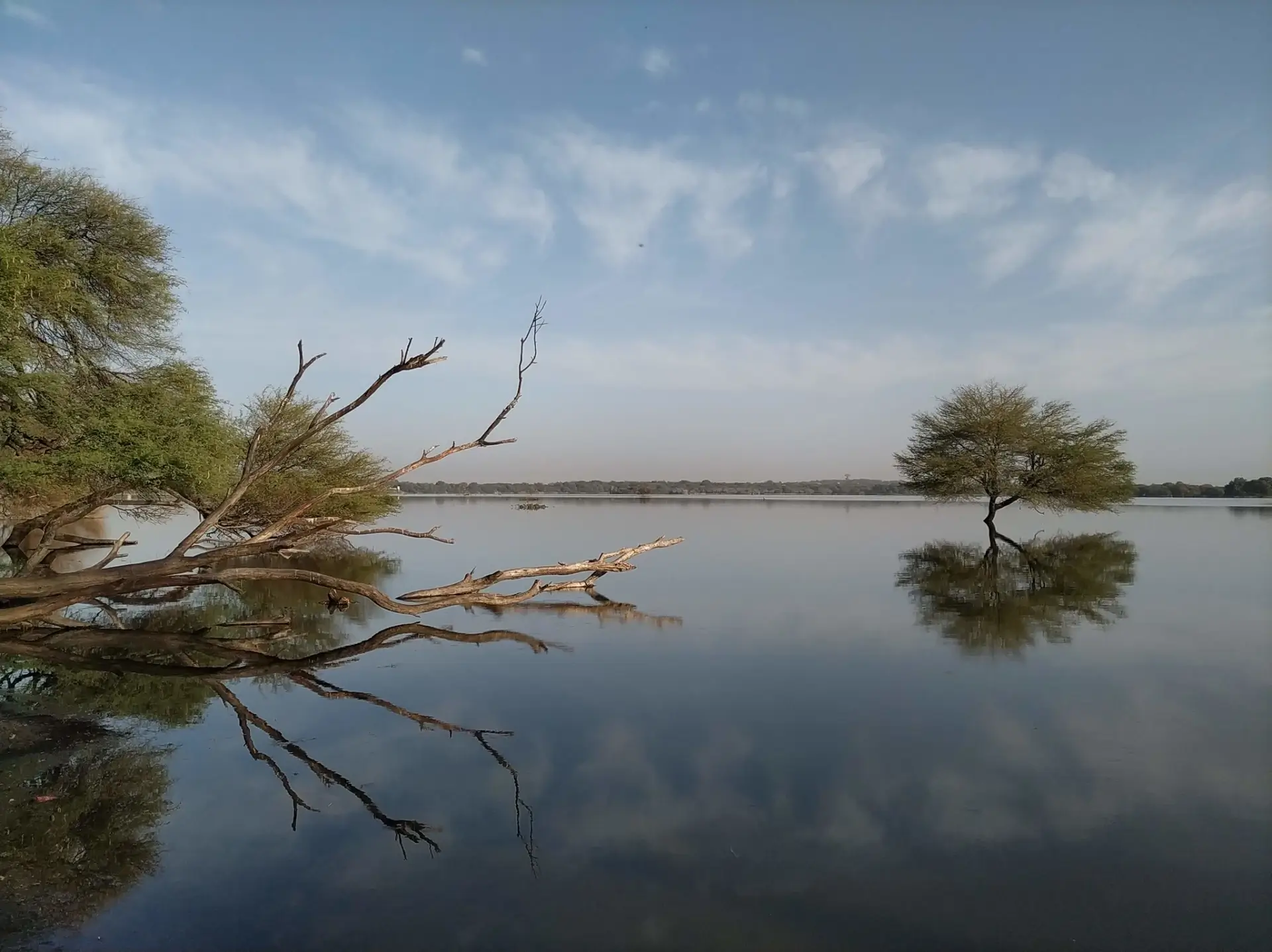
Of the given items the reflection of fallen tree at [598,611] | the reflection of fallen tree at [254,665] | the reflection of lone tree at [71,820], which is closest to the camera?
the reflection of lone tree at [71,820]

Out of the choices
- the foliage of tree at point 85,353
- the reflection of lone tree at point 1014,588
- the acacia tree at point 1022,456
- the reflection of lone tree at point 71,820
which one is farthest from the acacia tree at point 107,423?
the acacia tree at point 1022,456

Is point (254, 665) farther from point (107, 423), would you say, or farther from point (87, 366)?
point (87, 366)

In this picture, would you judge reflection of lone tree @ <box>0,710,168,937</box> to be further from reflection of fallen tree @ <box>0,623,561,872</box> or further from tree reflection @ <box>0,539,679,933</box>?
reflection of fallen tree @ <box>0,623,561,872</box>

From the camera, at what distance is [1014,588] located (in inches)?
549

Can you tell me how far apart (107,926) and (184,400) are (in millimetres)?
11880

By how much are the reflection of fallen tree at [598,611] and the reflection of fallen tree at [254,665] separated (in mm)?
1596

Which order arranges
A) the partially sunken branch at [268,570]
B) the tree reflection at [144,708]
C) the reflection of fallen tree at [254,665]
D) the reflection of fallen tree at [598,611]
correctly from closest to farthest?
the tree reflection at [144,708] < the reflection of fallen tree at [254,665] < the partially sunken branch at [268,570] < the reflection of fallen tree at [598,611]

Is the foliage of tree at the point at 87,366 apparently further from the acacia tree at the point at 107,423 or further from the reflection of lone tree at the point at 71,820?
the reflection of lone tree at the point at 71,820

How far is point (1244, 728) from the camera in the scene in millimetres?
5809

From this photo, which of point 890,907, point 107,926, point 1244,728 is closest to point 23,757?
point 107,926

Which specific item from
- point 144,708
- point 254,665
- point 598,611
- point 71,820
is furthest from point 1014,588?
point 71,820

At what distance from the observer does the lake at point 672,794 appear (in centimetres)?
329

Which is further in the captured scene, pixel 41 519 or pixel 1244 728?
pixel 41 519

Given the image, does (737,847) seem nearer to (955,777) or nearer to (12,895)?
(955,777)
